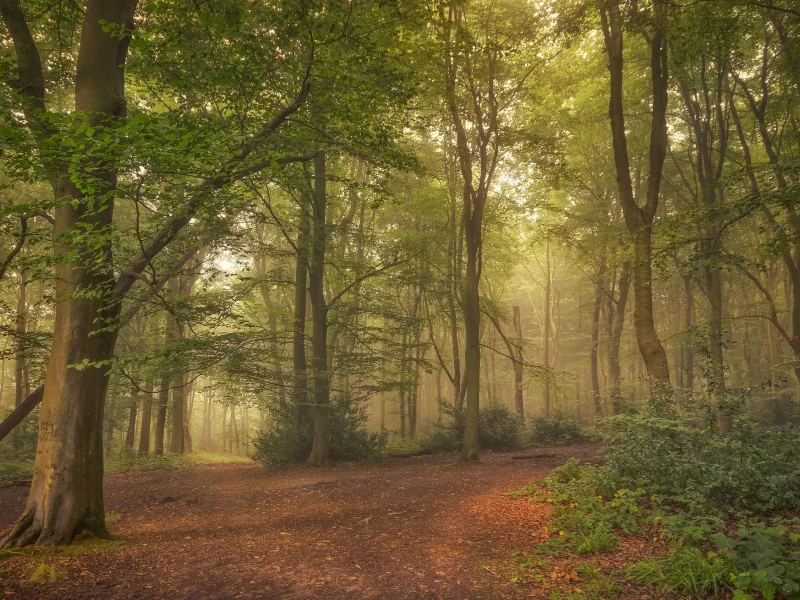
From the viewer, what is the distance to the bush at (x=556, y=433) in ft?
59.8

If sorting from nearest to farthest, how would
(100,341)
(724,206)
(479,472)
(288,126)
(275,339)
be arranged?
(100,341) → (724,206) → (288,126) → (479,472) → (275,339)

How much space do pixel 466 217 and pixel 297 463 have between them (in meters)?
9.40

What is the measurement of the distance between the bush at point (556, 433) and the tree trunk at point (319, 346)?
8497mm

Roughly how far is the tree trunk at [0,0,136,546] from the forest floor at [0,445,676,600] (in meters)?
0.50

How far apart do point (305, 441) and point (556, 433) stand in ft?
32.3

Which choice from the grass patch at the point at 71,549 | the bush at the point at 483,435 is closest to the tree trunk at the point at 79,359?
the grass patch at the point at 71,549

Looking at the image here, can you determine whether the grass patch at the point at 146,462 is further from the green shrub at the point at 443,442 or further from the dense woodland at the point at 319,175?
the green shrub at the point at 443,442

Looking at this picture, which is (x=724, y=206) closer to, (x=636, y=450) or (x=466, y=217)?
(x=636, y=450)

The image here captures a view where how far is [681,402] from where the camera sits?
8297 millimetres

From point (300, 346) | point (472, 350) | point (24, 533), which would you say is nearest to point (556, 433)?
point (472, 350)

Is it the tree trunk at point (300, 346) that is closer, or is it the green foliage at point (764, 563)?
the green foliage at point (764, 563)

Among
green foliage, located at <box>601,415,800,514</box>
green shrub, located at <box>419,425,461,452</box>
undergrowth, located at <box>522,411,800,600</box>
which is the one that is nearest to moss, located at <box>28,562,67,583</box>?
undergrowth, located at <box>522,411,800,600</box>

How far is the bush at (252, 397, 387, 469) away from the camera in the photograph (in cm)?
1494

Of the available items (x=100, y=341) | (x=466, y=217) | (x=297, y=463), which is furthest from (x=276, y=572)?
(x=466, y=217)
